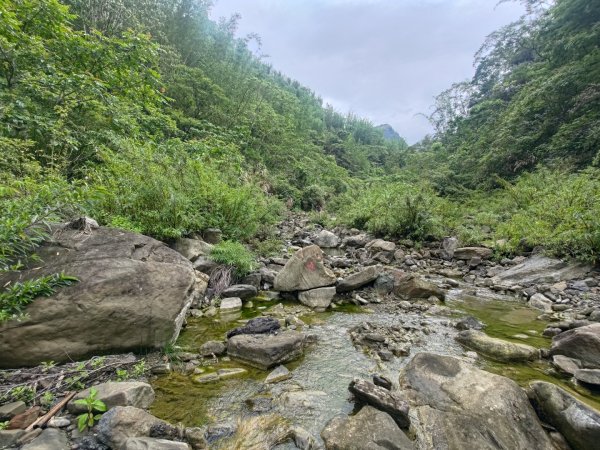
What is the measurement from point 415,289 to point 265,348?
3985mm

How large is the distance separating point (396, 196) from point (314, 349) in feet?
31.2

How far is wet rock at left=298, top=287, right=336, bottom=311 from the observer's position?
5.96m

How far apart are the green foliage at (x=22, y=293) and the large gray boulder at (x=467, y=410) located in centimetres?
382

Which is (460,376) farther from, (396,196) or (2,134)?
(396,196)

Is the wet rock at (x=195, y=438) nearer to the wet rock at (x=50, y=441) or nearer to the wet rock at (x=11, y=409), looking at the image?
the wet rock at (x=50, y=441)

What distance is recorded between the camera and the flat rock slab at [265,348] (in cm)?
379

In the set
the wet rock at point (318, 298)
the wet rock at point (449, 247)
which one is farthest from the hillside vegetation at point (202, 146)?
the wet rock at point (318, 298)

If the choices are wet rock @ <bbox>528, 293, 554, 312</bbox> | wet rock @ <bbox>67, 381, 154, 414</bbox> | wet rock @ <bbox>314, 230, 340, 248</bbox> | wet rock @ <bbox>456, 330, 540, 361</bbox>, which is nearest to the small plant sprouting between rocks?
wet rock @ <bbox>67, 381, 154, 414</bbox>

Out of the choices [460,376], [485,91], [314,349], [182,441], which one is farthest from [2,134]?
[485,91]

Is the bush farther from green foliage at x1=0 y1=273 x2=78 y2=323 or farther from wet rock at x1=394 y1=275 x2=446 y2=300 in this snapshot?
wet rock at x1=394 y1=275 x2=446 y2=300

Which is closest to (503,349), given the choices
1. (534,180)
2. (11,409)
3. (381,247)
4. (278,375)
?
(278,375)

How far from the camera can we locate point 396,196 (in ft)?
41.1

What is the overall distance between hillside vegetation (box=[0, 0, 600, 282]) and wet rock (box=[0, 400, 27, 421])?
4.41 ft

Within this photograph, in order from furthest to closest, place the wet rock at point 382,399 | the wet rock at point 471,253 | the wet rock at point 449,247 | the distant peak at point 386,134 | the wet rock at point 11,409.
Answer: the distant peak at point 386,134
the wet rock at point 449,247
the wet rock at point 471,253
the wet rock at point 382,399
the wet rock at point 11,409
